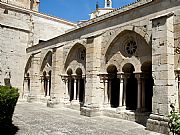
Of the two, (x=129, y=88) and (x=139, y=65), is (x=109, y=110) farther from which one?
(x=139, y=65)

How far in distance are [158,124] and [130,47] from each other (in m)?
3.46

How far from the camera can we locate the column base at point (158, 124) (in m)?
6.15

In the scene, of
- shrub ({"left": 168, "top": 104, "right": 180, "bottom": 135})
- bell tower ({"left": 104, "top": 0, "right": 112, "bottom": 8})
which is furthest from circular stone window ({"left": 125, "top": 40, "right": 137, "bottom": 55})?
bell tower ({"left": 104, "top": 0, "right": 112, "bottom": 8})

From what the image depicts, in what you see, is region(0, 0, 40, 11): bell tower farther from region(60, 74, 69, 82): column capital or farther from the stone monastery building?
region(60, 74, 69, 82): column capital

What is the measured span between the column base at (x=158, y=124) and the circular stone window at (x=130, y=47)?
291cm

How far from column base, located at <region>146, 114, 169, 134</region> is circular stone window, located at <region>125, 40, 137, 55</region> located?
9.54ft

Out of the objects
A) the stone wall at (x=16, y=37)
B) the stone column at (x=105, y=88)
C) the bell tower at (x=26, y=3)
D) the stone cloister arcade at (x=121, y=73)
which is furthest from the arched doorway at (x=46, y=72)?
the bell tower at (x=26, y=3)

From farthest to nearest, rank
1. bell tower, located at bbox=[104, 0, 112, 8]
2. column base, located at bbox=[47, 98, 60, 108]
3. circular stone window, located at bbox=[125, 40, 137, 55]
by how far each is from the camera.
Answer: bell tower, located at bbox=[104, 0, 112, 8] → column base, located at bbox=[47, 98, 60, 108] → circular stone window, located at bbox=[125, 40, 137, 55]

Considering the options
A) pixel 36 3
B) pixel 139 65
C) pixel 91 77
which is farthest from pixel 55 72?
pixel 36 3

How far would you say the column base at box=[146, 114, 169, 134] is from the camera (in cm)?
615

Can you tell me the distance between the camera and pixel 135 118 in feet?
26.0

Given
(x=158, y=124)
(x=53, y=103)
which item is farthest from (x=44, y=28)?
(x=158, y=124)

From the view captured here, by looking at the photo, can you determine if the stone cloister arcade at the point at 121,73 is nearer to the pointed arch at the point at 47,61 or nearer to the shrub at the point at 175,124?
the pointed arch at the point at 47,61

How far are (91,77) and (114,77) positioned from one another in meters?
1.19
